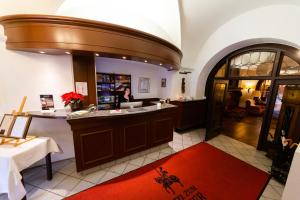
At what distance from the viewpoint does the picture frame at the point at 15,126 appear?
6.37 feet

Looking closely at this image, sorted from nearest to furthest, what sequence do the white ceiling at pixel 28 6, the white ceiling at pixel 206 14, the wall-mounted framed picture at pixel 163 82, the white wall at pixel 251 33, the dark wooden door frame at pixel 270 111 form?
the white ceiling at pixel 28 6 < the white wall at pixel 251 33 < the white ceiling at pixel 206 14 < the dark wooden door frame at pixel 270 111 < the wall-mounted framed picture at pixel 163 82

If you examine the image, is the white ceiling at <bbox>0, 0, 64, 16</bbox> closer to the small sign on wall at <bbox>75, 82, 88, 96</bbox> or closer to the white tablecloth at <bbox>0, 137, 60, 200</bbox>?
the small sign on wall at <bbox>75, 82, 88, 96</bbox>

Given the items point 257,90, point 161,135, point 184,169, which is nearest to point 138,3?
point 161,135

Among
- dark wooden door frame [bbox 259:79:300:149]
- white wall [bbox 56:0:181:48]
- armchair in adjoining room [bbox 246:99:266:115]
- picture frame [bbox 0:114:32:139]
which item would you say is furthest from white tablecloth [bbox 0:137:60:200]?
armchair in adjoining room [bbox 246:99:266:115]

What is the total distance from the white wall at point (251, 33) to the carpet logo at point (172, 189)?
3520 millimetres

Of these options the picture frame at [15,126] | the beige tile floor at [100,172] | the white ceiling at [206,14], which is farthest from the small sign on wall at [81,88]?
the white ceiling at [206,14]

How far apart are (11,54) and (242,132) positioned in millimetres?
7188

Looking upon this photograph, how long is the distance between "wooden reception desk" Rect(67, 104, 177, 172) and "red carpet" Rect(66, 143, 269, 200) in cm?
47

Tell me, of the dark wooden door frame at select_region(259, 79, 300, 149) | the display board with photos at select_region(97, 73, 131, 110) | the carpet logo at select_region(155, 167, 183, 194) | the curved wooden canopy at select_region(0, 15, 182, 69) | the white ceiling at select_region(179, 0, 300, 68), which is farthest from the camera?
the display board with photos at select_region(97, 73, 131, 110)

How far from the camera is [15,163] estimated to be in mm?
1589

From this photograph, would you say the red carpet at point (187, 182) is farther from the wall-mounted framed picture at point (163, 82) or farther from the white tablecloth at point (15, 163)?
the wall-mounted framed picture at point (163, 82)

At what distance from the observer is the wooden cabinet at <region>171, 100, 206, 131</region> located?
4.62 m

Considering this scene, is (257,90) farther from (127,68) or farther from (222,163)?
(127,68)

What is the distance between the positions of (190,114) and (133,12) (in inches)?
152
